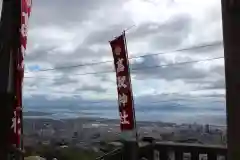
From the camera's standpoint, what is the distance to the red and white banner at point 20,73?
4.88m

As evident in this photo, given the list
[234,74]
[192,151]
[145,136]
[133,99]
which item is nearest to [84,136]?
[145,136]

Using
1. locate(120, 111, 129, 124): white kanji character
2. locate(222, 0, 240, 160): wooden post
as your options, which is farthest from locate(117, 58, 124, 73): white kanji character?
locate(222, 0, 240, 160): wooden post

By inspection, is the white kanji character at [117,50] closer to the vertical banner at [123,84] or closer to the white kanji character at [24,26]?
the vertical banner at [123,84]

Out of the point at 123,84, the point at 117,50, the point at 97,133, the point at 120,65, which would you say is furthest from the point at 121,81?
the point at 97,133

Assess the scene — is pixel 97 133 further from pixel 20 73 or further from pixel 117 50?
pixel 20 73

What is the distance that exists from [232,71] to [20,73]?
120 inches

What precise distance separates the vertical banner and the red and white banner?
2821 mm

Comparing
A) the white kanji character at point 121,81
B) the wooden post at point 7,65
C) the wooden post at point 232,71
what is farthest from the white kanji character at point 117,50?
the wooden post at point 232,71

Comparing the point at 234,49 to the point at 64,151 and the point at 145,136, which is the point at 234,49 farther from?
the point at 64,151

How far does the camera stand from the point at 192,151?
7266 mm

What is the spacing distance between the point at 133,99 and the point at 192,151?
1717mm

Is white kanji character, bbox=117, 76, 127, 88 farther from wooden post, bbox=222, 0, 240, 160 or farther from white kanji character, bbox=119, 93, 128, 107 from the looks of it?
wooden post, bbox=222, 0, 240, 160

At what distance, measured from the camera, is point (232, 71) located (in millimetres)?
3660

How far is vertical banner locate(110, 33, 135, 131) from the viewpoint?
7336mm
